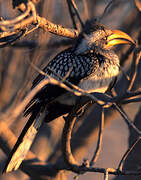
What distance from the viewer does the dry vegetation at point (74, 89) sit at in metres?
2.55

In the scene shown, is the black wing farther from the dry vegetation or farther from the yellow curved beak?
the yellow curved beak

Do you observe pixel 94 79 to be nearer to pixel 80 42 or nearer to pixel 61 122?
pixel 80 42

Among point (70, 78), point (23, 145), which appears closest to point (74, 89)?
point (70, 78)

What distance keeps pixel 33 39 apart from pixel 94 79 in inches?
28.6

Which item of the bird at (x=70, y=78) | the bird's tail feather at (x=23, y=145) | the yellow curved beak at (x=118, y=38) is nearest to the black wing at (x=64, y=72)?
the bird at (x=70, y=78)

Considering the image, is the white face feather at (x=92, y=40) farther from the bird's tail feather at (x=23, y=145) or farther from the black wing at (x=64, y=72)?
the bird's tail feather at (x=23, y=145)

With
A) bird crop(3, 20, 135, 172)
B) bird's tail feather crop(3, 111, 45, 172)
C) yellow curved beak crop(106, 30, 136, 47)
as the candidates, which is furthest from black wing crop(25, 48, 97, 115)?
yellow curved beak crop(106, 30, 136, 47)

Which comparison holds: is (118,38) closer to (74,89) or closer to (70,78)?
(70,78)

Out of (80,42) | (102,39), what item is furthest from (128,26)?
(80,42)

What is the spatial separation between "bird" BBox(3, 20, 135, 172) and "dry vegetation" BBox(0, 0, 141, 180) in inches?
5.6

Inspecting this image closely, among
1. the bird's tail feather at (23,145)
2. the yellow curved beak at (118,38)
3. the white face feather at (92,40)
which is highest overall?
the white face feather at (92,40)

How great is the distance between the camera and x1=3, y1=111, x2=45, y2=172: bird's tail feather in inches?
123

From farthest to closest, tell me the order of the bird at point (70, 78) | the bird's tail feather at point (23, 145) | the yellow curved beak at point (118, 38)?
the yellow curved beak at point (118, 38) < the bird at point (70, 78) < the bird's tail feather at point (23, 145)

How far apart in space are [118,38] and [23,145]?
1375 millimetres
